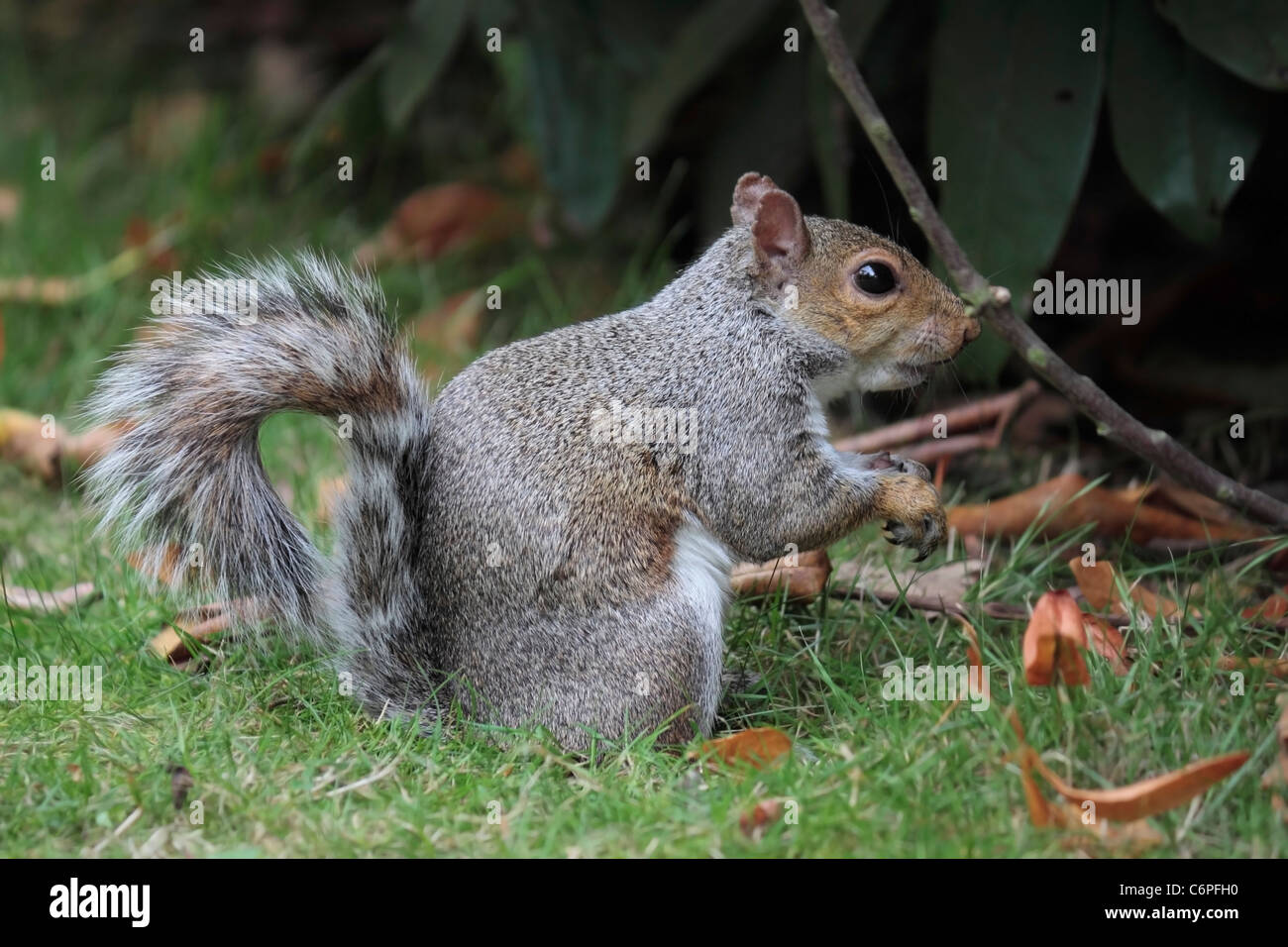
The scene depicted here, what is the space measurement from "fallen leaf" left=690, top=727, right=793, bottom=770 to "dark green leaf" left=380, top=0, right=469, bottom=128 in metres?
2.30

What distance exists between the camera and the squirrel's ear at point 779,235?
8.30 ft

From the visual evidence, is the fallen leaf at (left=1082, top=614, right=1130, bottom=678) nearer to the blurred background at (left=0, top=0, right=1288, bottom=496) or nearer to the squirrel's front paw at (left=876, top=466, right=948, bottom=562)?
the squirrel's front paw at (left=876, top=466, right=948, bottom=562)

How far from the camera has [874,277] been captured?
2566mm

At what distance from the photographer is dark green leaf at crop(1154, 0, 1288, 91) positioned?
3.04 meters

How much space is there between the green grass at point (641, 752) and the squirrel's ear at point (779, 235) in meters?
0.69

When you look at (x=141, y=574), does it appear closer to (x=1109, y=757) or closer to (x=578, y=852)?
(x=578, y=852)

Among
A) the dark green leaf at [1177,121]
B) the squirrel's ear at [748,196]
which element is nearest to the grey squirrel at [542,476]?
the squirrel's ear at [748,196]

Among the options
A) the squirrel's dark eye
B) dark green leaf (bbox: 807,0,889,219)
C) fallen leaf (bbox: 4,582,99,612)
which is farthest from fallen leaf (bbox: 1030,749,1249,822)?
fallen leaf (bbox: 4,582,99,612)

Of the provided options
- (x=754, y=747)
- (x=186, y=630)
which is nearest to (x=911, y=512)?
(x=754, y=747)

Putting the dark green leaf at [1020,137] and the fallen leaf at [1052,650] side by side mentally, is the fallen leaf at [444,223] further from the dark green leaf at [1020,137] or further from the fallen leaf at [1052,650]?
the fallen leaf at [1052,650]

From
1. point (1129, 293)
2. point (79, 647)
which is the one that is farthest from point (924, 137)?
point (79, 647)

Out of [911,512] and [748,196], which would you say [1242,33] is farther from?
[911,512]

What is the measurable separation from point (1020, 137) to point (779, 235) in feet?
3.38
